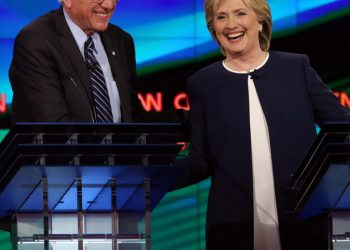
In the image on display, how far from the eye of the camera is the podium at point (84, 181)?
3258mm

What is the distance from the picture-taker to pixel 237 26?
397cm

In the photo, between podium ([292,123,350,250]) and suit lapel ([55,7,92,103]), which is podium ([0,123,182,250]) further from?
suit lapel ([55,7,92,103])

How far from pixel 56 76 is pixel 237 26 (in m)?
0.67

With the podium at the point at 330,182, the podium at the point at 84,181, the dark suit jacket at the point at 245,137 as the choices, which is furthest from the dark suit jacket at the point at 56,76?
the podium at the point at 330,182

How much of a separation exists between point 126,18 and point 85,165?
3.40 metres

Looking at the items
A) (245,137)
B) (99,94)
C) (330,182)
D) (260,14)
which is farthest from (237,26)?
(330,182)

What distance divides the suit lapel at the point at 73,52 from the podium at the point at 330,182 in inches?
37.0

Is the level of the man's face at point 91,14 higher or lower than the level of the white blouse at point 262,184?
higher

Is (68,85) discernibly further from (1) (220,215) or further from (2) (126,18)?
(2) (126,18)

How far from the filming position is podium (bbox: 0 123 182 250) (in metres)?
3.26

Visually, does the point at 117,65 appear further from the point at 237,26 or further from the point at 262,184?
the point at 262,184

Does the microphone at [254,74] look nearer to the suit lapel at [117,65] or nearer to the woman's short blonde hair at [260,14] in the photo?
the woman's short blonde hair at [260,14]

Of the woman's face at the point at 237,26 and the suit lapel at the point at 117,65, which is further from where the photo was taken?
the suit lapel at the point at 117,65

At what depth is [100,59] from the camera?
4.18 m
